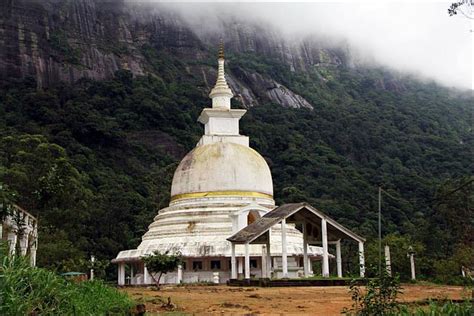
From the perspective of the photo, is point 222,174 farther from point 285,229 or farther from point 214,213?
point 285,229

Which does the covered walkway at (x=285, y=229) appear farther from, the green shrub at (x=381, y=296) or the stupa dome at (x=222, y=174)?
the green shrub at (x=381, y=296)

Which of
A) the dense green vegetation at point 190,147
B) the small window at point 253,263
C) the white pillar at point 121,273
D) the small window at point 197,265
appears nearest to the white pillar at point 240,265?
the small window at point 253,263

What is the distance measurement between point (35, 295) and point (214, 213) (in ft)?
90.4

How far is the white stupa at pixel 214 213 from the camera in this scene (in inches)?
1393

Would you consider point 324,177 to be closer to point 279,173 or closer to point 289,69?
point 279,173

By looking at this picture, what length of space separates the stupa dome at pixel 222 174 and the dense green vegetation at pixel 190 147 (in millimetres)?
8757

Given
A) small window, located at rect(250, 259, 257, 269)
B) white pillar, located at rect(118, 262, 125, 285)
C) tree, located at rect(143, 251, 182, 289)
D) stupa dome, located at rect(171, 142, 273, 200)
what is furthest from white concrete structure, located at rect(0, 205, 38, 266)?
small window, located at rect(250, 259, 257, 269)

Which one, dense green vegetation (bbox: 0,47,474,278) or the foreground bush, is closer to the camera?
the foreground bush

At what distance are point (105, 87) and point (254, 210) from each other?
243 feet

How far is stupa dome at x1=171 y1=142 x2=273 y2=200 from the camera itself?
3862 centimetres

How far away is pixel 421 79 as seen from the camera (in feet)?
525

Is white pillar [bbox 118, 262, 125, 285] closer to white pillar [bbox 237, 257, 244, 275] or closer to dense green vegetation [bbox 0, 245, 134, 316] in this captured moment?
white pillar [bbox 237, 257, 244, 275]

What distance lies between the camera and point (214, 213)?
37062 millimetres

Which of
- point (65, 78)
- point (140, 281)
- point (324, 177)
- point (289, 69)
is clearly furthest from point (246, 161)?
point (289, 69)
